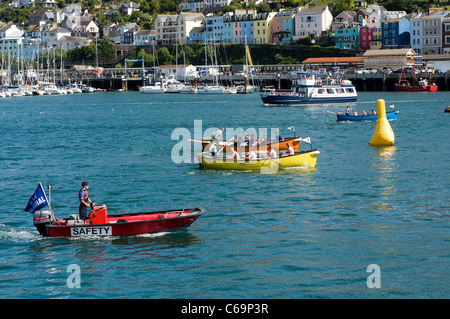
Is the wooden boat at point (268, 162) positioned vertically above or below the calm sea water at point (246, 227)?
above

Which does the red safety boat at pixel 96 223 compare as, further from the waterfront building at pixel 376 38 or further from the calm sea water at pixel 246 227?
the waterfront building at pixel 376 38

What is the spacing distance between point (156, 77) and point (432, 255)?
171m

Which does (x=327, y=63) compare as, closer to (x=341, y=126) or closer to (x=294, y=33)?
(x=294, y=33)

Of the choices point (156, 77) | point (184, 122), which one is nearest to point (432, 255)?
point (184, 122)

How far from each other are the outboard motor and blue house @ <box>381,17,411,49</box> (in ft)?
498

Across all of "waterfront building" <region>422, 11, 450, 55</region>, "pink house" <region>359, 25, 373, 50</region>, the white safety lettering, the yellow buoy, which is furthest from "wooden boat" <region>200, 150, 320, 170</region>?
"pink house" <region>359, 25, 373, 50</region>

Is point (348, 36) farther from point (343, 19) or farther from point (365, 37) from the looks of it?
point (343, 19)

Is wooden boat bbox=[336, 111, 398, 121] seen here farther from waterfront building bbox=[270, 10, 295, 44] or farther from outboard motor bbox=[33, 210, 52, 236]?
waterfront building bbox=[270, 10, 295, 44]

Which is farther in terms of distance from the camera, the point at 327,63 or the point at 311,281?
the point at 327,63

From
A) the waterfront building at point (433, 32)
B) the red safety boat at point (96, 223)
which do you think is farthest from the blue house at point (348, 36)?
the red safety boat at point (96, 223)

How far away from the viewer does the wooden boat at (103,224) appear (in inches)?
1021

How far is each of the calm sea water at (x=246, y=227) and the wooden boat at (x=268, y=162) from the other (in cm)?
60
